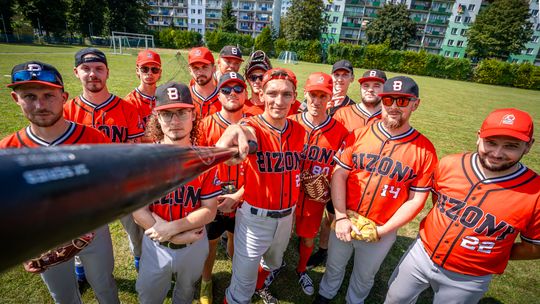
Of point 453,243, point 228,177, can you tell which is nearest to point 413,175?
point 453,243

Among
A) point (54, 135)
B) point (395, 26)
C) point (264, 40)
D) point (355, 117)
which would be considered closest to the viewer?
point (54, 135)

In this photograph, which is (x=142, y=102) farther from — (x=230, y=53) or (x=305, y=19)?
(x=305, y=19)

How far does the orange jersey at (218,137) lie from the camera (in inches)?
139

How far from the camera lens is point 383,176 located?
119 inches

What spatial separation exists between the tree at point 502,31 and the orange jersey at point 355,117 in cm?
6619

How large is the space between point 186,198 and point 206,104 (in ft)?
7.83

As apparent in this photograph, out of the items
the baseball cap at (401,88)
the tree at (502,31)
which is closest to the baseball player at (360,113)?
the baseball cap at (401,88)

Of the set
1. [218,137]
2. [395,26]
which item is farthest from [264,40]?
[218,137]

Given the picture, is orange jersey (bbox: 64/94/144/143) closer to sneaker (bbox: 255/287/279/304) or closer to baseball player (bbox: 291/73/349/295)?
baseball player (bbox: 291/73/349/295)

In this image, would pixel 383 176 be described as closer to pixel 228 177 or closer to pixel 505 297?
pixel 228 177

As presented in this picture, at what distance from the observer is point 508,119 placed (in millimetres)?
2357

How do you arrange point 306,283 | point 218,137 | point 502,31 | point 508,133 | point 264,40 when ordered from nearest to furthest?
point 508,133 → point 218,137 → point 306,283 → point 502,31 → point 264,40

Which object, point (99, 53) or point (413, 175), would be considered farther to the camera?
point (99, 53)

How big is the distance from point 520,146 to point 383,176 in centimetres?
123
